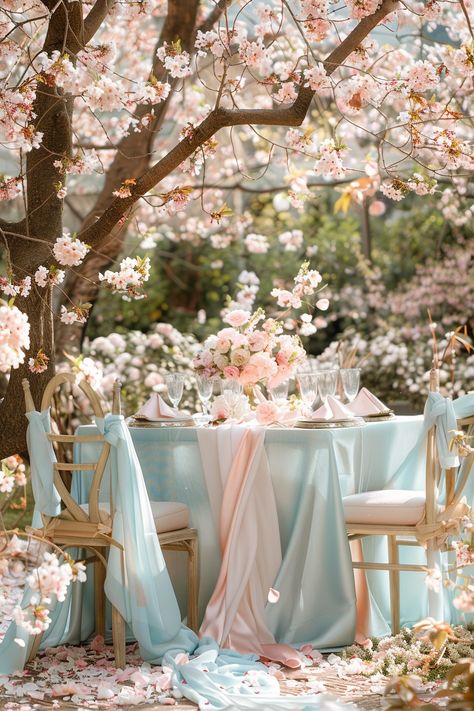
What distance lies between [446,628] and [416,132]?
1.80 metres

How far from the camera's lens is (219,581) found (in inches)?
148

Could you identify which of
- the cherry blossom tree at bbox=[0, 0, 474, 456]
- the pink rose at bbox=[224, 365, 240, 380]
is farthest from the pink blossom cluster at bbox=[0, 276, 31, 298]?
the pink rose at bbox=[224, 365, 240, 380]

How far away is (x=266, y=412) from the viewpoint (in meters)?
3.86

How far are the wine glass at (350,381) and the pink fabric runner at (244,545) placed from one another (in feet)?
1.50

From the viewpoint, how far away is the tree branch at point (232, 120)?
3484 millimetres

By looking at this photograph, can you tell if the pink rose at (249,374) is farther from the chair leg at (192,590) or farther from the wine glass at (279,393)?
the chair leg at (192,590)

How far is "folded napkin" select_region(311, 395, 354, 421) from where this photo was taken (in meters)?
3.79

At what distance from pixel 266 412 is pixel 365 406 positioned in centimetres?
42

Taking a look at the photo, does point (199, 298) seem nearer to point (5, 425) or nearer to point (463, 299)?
point (463, 299)

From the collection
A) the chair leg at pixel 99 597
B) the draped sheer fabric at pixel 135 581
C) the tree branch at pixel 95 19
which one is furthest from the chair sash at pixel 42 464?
the tree branch at pixel 95 19

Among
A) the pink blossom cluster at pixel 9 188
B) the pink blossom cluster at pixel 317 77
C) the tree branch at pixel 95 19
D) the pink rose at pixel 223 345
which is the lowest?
the pink rose at pixel 223 345

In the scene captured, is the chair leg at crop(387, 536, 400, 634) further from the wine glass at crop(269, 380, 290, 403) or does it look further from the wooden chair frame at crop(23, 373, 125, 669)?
the wooden chair frame at crop(23, 373, 125, 669)

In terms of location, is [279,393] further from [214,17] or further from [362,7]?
[214,17]

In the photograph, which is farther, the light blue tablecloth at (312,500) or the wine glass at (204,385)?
the wine glass at (204,385)
